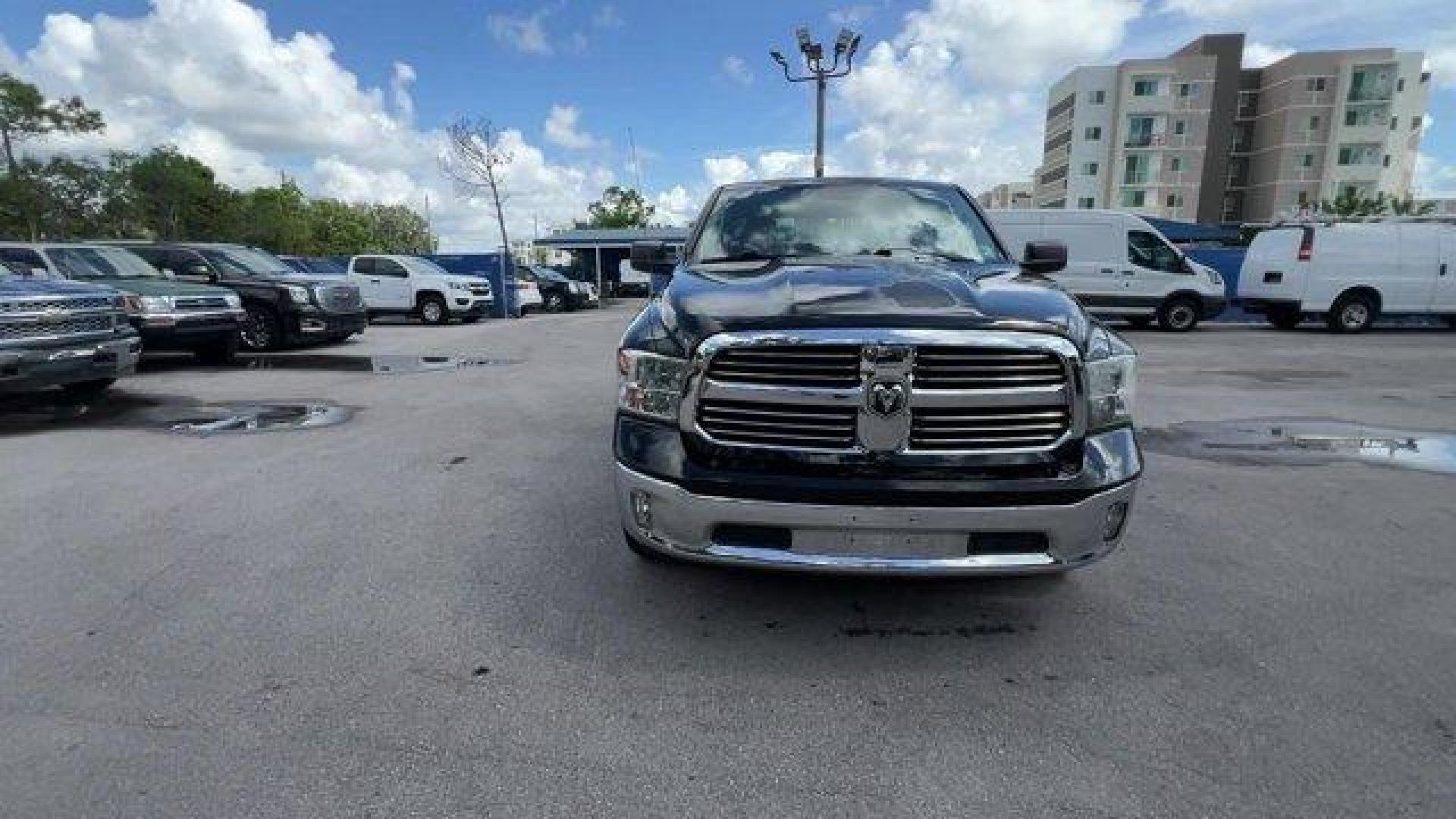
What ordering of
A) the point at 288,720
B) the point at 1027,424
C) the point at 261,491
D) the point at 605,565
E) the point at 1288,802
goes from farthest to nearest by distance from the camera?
the point at 261,491 < the point at 605,565 < the point at 1027,424 < the point at 288,720 < the point at 1288,802

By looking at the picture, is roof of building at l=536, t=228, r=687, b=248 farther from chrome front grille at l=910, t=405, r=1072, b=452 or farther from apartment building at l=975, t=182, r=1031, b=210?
apartment building at l=975, t=182, r=1031, b=210

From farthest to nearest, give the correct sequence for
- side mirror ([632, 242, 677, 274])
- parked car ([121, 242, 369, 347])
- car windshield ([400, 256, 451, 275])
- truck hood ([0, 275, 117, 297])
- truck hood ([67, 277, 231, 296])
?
car windshield ([400, 256, 451, 275]), parked car ([121, 242, 369, 347]), truck hood ([67, 277, 231, 296]), truck hood ([0, 275, 117, 297]), side mirror ([632, 242, 677, 274])

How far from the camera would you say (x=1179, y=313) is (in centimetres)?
1555

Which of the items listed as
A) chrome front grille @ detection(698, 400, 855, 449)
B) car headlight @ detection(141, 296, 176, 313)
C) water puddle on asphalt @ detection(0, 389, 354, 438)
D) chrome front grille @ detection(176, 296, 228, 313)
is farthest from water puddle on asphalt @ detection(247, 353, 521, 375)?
chrome front grille @ detection(698, 400, 855, 449)

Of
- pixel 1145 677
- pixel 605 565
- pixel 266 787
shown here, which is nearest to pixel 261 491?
pixel 605 565

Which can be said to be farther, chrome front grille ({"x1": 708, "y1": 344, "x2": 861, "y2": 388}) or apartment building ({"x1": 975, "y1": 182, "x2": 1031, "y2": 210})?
apartment building ({"x1": 975, "y1": 182, "x2": 1031, "y2": 210})

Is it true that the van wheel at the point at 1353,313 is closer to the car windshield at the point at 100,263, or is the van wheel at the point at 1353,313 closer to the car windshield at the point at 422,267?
the car windshield at the point at 422,267

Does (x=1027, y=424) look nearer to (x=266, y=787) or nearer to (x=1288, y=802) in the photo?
(x=1288, y=802)

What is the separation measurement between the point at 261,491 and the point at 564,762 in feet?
11.6

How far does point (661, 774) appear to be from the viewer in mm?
2150

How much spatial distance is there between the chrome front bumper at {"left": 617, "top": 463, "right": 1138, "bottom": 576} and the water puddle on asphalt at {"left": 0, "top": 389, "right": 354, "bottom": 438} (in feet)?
17.5

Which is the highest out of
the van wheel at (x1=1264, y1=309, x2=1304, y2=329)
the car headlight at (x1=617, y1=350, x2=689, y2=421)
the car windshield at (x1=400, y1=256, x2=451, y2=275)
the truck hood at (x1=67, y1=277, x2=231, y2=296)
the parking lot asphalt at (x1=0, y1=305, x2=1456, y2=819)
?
the car windshield at (x1=400, y1=256, x2=451, y2=275)

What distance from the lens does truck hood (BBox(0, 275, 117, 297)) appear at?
632cm

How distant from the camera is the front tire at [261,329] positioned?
1161 cm
